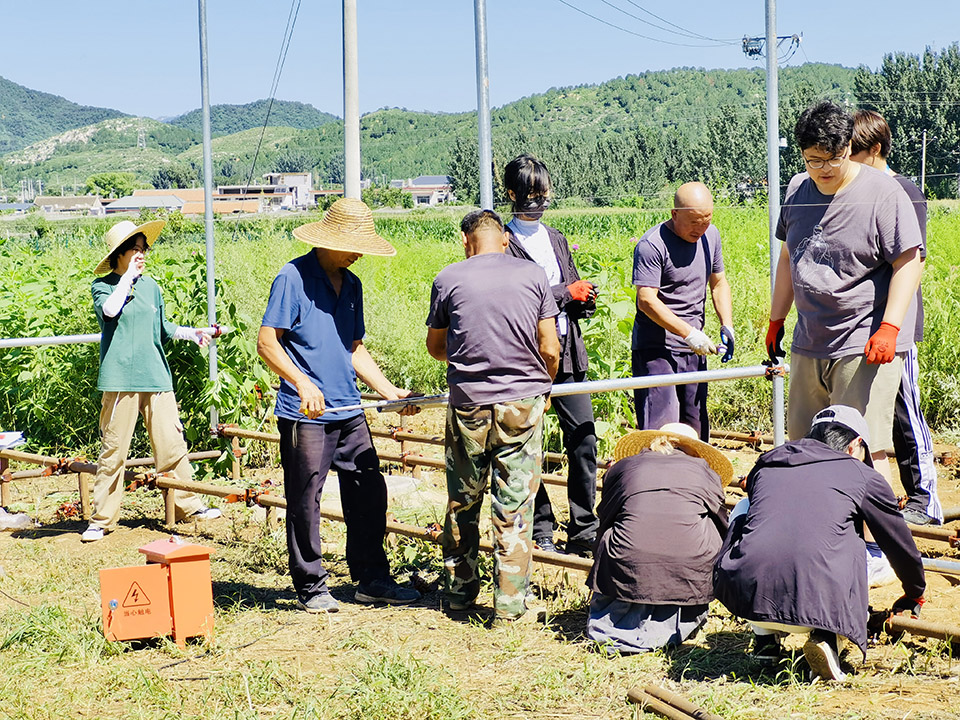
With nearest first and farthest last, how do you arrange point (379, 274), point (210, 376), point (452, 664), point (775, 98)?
1. point (452, 664)
2. point (775, 98)
3. point (210, 376)
4. point (379, 274)

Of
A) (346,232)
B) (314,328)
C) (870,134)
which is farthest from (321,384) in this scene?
(870,134)

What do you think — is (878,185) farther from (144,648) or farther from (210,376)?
(210,376)

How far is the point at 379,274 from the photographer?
14.6m

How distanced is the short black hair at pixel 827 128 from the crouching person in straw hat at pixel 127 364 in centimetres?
363

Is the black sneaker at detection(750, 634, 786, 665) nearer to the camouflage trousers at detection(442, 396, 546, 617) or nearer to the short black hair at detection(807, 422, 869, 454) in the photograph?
A: the short black hair at detection(807, 422, 869, 454)

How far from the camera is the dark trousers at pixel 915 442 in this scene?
483 cm

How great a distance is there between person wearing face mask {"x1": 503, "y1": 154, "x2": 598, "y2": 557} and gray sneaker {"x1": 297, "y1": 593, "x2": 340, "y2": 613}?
1.06m

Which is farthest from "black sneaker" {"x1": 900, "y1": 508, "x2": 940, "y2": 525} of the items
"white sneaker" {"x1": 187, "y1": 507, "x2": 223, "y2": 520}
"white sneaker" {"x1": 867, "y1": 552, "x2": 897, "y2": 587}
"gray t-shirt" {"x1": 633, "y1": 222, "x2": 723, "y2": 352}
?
"white sneaker" {"x1": 187, "y1": 507, "x2": 223, "y2": 520}

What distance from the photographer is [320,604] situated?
15.1ft

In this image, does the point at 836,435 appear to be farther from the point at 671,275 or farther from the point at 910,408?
the point at 671,275

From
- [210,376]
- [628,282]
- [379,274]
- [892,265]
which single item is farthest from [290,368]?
[379,274]

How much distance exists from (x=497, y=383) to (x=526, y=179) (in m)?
1.12

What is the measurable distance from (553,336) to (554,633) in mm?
1230

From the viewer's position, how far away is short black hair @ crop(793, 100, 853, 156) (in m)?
4.04
